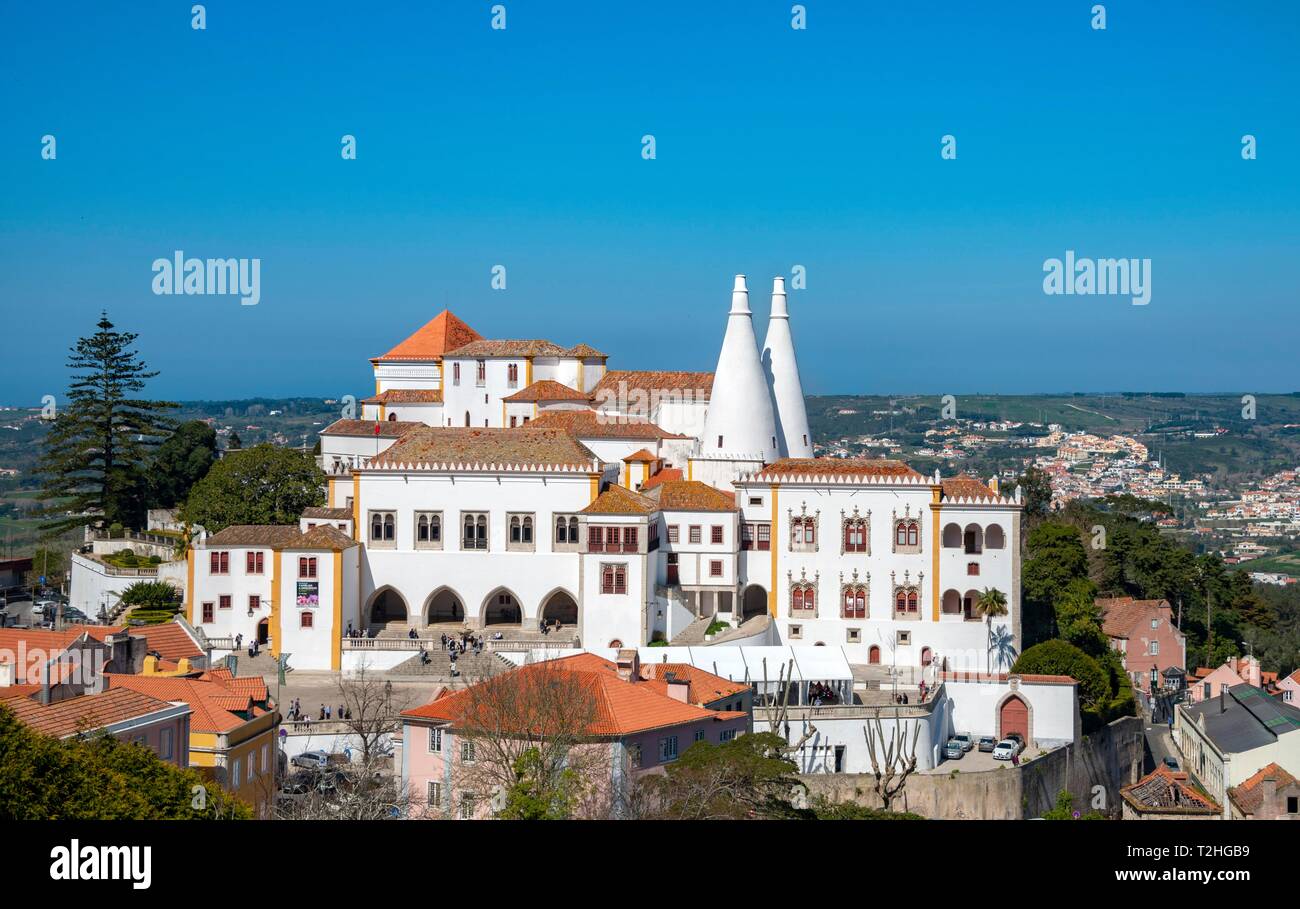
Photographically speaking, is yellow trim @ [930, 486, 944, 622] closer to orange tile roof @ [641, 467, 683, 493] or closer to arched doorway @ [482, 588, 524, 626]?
orange tile roof @ [641, 467, 683, 493]

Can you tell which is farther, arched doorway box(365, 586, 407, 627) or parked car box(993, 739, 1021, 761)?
arched doorway box(365, 586, 407, 627)

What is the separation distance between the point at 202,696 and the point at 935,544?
22.2 metres

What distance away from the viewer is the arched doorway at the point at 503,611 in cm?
4738

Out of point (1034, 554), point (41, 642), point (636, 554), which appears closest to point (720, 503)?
point (636, 554)

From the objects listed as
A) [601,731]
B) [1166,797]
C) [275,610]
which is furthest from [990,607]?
[275,610]

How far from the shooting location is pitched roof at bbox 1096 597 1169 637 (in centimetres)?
5772

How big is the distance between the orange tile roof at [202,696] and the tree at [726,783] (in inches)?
305

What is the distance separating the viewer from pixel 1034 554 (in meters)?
55.5

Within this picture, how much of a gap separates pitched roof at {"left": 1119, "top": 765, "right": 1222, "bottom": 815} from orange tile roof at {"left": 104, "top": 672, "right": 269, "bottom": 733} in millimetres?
21650

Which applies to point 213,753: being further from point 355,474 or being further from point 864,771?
point 355,474

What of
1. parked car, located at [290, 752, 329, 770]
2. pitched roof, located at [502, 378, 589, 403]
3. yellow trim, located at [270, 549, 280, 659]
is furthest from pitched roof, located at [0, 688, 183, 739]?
pitched roof, located at [502, 378, 589, 403]

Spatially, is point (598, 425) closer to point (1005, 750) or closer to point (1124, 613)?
point (1005, 750)

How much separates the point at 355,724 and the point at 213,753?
21.1 feet

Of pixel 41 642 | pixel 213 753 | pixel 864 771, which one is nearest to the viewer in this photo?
pixel 213 753
